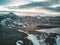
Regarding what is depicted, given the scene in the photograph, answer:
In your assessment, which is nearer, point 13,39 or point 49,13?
point 13,39

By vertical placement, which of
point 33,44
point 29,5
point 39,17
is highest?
point 29,5

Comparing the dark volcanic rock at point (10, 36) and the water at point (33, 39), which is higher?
the dark volcanic rock at point (10, 36)

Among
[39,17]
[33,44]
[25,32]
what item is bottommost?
[33,44]

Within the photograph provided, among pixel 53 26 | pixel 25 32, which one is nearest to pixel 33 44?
pixel 25 32

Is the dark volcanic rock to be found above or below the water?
above

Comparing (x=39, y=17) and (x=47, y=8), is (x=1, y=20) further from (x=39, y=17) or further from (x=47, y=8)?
(x=47, y=8)

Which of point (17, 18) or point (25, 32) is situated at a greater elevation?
point (17, 18)

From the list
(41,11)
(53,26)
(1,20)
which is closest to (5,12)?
(1,20)

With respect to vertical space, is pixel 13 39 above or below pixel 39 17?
below

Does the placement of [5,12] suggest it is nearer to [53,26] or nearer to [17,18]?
[17,18]
